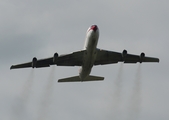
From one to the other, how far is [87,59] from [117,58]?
742 centimetres

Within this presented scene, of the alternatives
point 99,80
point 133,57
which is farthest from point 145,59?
point 99,80

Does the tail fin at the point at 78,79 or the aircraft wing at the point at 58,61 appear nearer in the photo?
the aircraft wing at the point at 58,61

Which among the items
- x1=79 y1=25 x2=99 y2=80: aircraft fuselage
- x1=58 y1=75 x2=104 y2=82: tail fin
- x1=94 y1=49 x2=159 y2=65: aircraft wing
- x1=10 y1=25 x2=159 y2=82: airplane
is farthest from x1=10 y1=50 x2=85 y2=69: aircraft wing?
x1=94 y1=49 x2=159 y2=65: aircraft wing

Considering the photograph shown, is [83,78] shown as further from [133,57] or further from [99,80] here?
[133,57]

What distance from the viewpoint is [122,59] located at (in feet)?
316

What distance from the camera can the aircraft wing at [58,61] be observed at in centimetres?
9300

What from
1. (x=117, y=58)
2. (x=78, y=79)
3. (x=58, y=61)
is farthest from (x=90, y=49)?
(x=78, y=79)

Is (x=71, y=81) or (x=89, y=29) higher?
(x=89, y=29)

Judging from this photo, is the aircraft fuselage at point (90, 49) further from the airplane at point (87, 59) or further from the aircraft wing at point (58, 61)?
the aircraft wing at point (58, 61)

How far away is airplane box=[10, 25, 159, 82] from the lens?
90125 millimetres

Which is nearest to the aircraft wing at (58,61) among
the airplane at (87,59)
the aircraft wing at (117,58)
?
the airplane at (87,59)

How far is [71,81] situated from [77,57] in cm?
569

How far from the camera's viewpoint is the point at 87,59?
90812 mm

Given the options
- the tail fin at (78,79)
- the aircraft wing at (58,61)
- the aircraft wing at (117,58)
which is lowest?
the tail fin at (78,79)
